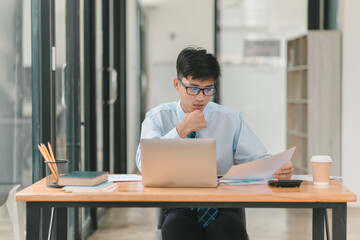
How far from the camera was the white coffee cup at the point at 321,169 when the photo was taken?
6.97 feet

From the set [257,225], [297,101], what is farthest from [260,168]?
[297,101]

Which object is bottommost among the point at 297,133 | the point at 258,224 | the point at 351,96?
the point at 258,224

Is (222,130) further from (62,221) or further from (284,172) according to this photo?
(62,221)

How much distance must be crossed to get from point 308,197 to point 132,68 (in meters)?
5.44

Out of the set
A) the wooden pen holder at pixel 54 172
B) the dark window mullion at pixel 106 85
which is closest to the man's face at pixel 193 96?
the wooden pen holder at pixel 54 172

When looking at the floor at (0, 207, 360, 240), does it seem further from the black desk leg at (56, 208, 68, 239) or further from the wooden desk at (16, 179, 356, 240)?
the wooden desk at (16, 179, 356, 240)

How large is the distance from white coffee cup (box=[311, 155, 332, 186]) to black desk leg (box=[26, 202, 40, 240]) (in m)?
1.06

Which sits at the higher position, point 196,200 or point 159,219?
point 196,200

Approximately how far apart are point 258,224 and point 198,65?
250 cm

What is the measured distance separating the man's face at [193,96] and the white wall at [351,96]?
327 centimetres

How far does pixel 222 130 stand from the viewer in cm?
258

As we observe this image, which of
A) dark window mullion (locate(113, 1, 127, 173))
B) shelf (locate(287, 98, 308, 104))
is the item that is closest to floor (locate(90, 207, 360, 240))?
dark window mullion (locate(113, 1, 127, 173))

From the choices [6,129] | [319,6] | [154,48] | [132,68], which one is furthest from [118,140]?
[6,129]

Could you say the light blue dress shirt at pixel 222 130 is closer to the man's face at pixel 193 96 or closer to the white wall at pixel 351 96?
the man's face at pixel 193 96
